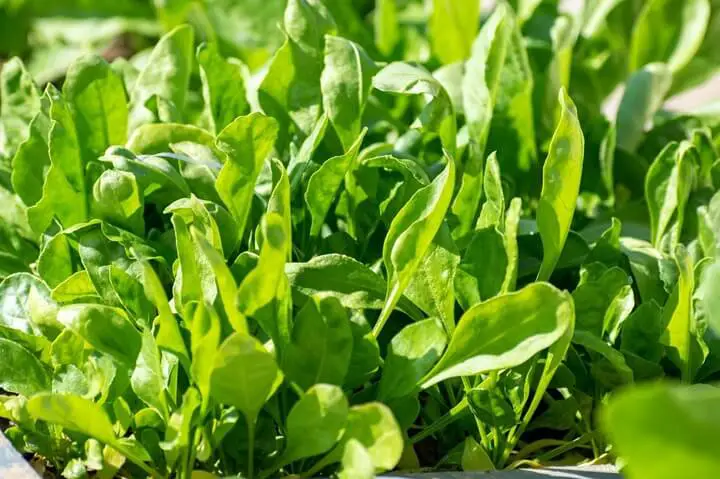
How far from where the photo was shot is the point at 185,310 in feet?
2.82

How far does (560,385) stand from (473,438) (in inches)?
3.6

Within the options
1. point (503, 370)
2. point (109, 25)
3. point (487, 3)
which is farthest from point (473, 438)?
point (487, 3)

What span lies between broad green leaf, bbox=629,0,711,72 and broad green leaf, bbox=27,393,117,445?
1021mm

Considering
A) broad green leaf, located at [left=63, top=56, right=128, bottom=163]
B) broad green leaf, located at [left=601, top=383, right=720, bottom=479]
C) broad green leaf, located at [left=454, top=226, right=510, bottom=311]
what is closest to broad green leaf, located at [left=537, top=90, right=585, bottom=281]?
broad green leaf, located at [left=454, top=226, right=510, bottom=311]

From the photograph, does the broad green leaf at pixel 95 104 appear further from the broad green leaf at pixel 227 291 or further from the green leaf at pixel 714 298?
the green leaf at pixel 714 298

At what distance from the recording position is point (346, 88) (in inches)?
43.0

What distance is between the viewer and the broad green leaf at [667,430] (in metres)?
0.53

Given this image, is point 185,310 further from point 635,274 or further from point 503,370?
point 635,274

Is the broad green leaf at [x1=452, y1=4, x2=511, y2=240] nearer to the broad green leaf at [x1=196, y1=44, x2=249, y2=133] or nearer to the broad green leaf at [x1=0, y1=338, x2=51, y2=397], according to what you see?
the broad green leaf at [x1=196, y1=44, x2=249, y2=133]

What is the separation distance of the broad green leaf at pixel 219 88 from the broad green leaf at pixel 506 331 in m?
0.43

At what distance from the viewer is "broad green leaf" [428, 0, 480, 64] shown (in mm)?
1470

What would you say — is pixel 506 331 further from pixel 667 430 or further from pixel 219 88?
pixel 219 88

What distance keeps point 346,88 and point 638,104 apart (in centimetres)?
43

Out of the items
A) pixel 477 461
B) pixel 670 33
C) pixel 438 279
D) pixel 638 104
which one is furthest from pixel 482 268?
pixel 670 33
